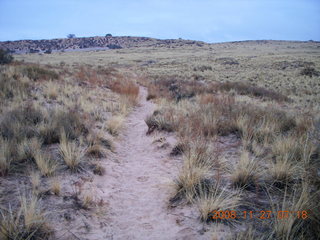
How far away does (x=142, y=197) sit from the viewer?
11.7 feet

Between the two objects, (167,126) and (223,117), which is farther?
(223,117)

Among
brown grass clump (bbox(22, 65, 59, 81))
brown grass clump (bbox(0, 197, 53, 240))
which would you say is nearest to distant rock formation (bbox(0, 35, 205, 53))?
brown grass clump (bbox(22, 65, 59, 81))

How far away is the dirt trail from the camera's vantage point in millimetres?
2697

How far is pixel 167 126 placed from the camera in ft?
21.7

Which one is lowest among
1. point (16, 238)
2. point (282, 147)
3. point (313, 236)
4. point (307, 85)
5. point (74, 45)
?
point (16, 238)

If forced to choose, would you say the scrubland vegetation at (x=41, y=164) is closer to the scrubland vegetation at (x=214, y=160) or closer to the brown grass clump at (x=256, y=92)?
the scrubland vegetation at (x=214, y=160)

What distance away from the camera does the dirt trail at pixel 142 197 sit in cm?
270

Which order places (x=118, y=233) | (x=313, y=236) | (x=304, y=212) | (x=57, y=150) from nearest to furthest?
(x=313, y=236)
(x=304, y=212)
(x=118, y=233)
(x=57, y=150)

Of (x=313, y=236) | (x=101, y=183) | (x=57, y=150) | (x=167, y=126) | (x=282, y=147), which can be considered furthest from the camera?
(x=167, y=126)

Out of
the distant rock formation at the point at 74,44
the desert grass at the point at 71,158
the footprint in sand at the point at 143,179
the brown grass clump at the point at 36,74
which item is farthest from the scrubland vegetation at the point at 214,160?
the distant rock formation at the point at 74,44

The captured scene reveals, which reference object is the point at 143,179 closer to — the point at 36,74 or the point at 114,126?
the point at 114,126

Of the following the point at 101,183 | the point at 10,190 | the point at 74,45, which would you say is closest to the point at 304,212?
the point at 101,183

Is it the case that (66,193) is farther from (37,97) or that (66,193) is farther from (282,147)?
(37,97)

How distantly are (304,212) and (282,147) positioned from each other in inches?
86.8
